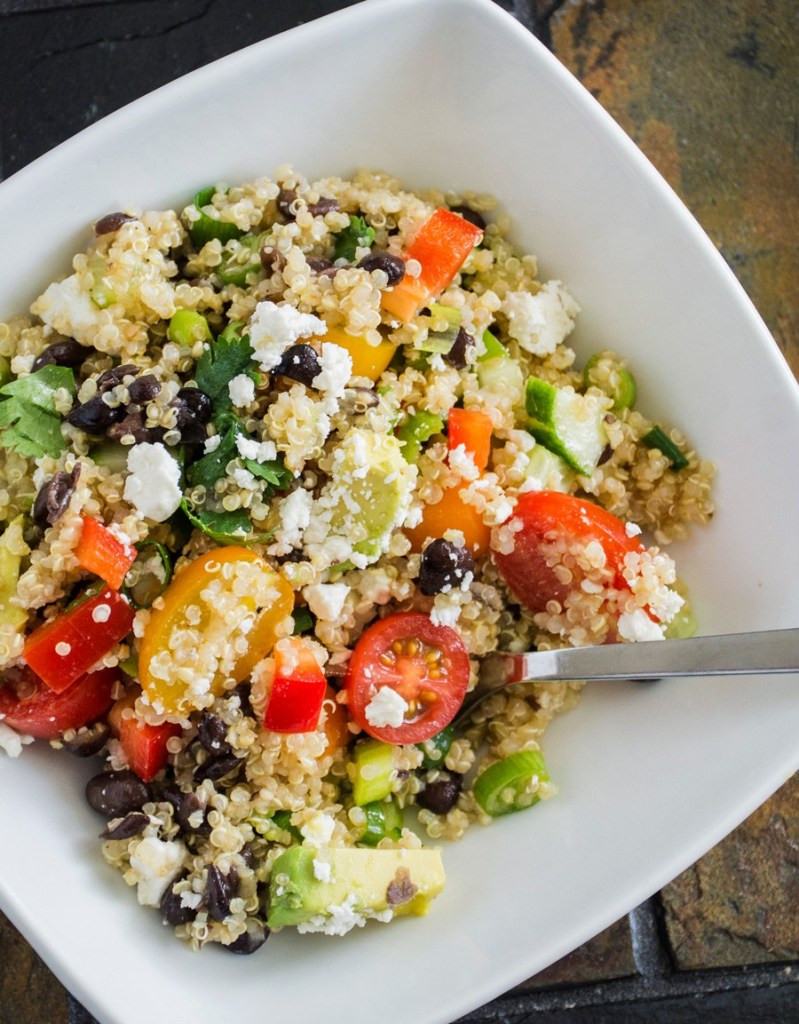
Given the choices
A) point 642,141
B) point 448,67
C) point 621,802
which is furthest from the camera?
point 642,141

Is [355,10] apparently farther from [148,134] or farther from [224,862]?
[224,862]

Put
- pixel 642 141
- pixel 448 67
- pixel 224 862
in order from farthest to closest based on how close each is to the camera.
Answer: pixel 642 141, pixel 448 67, pixel 224 862

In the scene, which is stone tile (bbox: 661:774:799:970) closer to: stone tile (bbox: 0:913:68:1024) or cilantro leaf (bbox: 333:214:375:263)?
A: stone tile (bbox: 0:913:68:1024)

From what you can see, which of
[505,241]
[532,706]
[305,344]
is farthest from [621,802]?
[505,241]

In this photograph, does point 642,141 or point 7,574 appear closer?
point 7,574

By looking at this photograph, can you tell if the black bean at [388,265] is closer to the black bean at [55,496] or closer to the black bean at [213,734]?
the black bean at [55,496]

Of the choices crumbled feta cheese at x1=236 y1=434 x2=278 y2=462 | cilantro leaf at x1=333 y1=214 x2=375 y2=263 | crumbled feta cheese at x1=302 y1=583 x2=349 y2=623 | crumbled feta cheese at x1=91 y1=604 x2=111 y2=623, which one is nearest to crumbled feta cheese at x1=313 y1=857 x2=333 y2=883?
crumbled feta cheese at x1=302 y1=583 x2=349 y2=623

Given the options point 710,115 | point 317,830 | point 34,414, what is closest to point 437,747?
point 317,830
